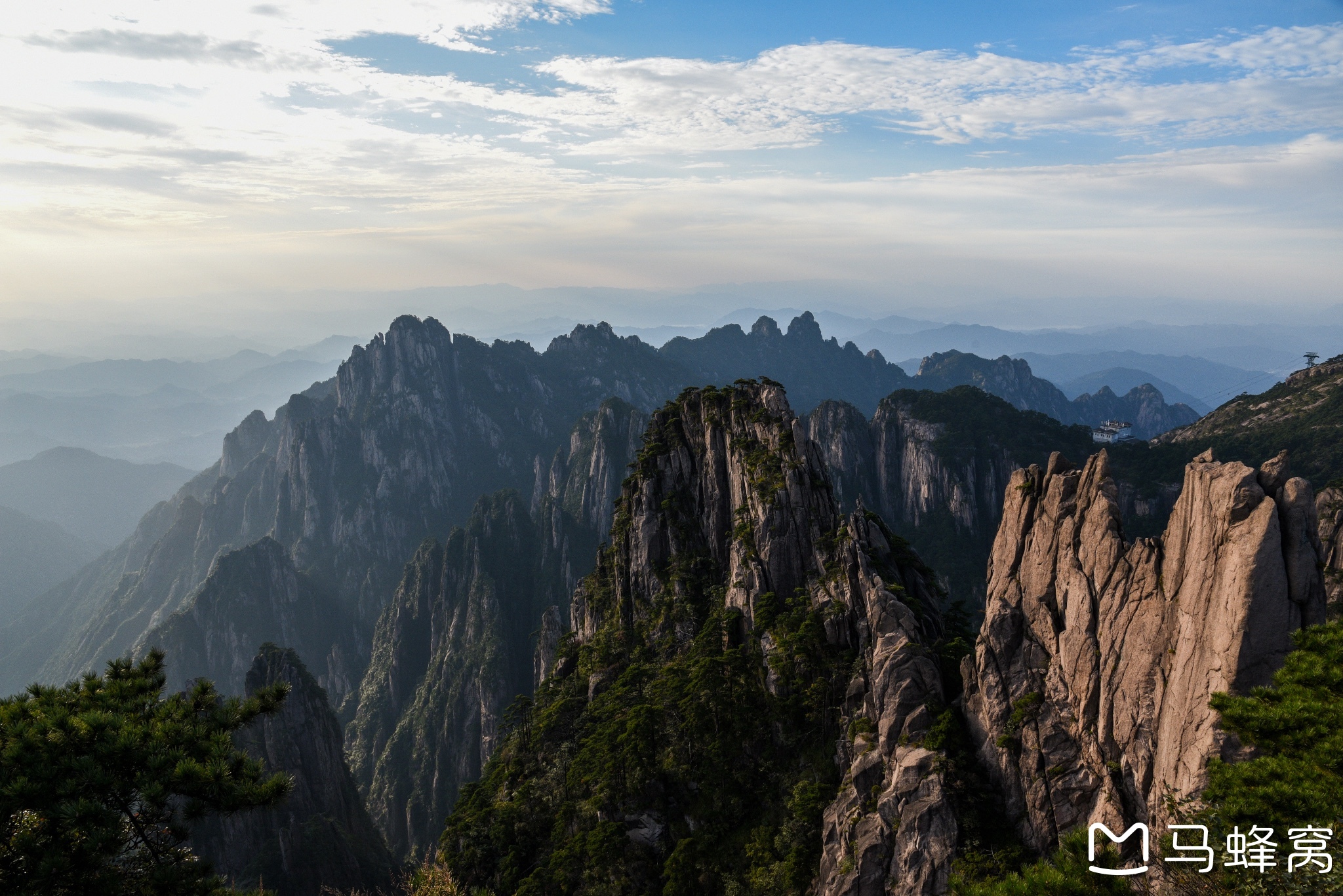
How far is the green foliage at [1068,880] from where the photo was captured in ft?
63.2

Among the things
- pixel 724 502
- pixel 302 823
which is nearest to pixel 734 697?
pixel 724 502

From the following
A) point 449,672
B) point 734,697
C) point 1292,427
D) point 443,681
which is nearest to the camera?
point 734,697

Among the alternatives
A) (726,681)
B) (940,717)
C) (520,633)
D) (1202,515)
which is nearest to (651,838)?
(726,681)

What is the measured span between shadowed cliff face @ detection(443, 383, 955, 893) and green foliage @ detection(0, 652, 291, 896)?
2819 centimetres

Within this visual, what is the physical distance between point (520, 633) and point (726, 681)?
14290 centimetres

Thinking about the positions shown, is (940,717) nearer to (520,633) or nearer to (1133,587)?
(1133,587)

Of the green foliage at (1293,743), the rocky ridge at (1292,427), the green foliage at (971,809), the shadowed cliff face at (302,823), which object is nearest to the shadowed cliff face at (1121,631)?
the green foliage at (971,809)

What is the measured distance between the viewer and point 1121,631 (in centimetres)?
2845

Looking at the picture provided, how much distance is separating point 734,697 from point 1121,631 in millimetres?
29998

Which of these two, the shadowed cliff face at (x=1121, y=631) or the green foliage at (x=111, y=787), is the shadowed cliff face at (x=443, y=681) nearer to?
the shadowed cliff face at (x=1121, y=631)

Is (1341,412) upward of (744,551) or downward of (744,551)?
upward

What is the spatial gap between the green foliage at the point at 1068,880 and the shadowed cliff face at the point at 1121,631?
4.08 m

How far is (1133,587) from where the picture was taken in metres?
28.3

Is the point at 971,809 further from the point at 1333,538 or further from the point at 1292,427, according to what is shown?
the point at 1292,427
